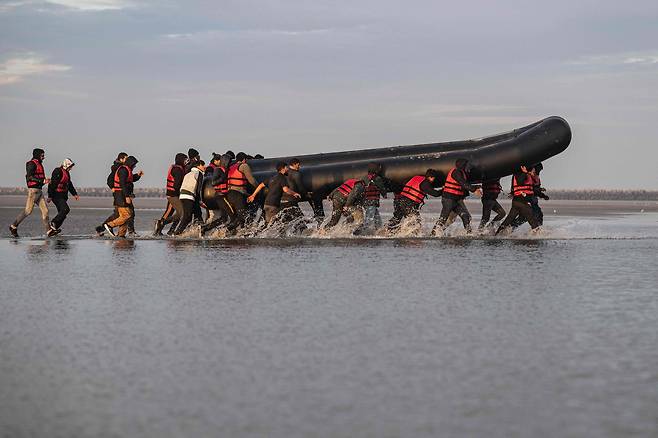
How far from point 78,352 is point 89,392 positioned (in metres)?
1.53

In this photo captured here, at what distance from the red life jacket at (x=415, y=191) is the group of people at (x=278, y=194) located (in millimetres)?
20

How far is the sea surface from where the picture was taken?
6.01 meters

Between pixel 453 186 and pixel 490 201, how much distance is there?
1.59 m

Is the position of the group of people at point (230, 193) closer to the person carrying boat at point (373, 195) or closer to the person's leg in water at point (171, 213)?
the person's leg in water at point (171, 213)

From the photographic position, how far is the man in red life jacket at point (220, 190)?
23.0 m

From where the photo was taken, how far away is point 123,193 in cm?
2258

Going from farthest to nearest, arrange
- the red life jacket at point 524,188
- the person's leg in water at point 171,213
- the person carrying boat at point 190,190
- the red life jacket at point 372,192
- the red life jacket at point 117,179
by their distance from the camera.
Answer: the person's leg in water at point 171,213 < the red life jacket at point 372,192 < the person carrying boat at point 190,190 < the red life jacket at point 117,179 < the red life jacket at point 524,188

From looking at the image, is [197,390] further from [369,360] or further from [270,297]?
[270,297]

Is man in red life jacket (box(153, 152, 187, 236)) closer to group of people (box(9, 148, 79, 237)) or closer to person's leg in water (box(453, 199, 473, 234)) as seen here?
group of people (box(9, 148, 79, 237))

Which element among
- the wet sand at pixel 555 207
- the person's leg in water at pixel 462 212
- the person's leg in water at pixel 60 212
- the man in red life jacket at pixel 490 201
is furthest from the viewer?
the wet sand at pixel 555 207

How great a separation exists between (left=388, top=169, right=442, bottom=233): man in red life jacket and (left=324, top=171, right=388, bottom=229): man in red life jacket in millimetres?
472

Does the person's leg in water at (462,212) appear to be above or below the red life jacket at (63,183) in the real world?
below

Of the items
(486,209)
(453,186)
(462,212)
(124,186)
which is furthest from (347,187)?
(124,186)

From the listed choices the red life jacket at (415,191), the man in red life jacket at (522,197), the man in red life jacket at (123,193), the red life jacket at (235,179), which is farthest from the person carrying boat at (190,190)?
the man in red life jacket at (522,197)
